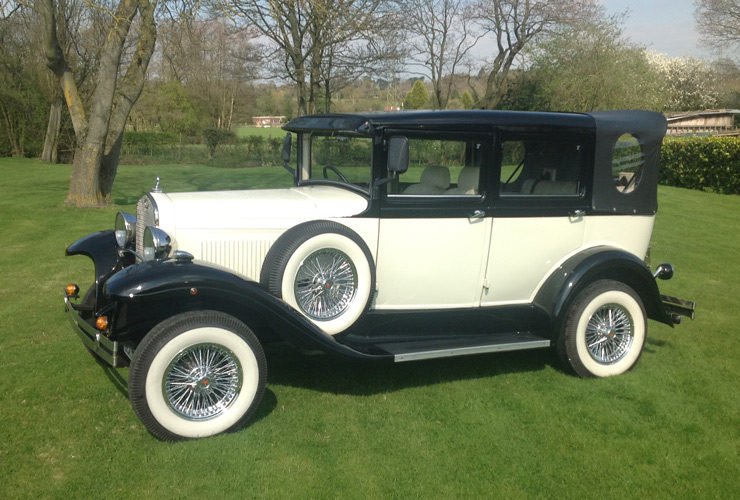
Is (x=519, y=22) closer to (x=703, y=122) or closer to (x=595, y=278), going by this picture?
(x=703, y=122)

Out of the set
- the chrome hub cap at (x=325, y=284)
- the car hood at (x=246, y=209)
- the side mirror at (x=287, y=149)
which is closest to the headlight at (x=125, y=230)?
the car hood at (x=246, y=209)

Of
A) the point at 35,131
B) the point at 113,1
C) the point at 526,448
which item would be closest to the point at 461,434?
the point at 526,448

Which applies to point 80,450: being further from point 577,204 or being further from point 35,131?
point 35,131

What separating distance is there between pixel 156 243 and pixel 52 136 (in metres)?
27.0

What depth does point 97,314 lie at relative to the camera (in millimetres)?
4293

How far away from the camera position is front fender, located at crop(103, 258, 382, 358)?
377 centimetres

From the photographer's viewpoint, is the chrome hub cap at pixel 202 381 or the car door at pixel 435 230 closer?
the chrome hub cap at pixel 202 381

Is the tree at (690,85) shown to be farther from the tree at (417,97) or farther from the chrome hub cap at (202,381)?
the chrome hub cap at (202,381)

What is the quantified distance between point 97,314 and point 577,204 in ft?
12.2

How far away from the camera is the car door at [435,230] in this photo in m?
4.70

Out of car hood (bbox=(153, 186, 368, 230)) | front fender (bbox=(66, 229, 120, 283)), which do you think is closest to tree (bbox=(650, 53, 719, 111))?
car hood (bbox=(153, 186, 368, 230))

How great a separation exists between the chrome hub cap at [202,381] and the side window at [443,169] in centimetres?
172

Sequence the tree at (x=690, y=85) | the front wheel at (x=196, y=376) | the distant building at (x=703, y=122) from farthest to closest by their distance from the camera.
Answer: the tree at (x=690, y=85) < the distant building at (x=703, y=122) < the front wheel at (x=196, y=376)

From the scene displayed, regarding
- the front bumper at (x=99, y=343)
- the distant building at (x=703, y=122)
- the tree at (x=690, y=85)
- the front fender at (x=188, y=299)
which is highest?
the tree at (x=690, y=85)
